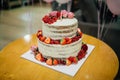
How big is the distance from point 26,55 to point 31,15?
3.11 meters

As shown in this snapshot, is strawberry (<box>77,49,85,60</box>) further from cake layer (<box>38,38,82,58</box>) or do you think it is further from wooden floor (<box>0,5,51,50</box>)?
wooden floor (<box>0,5,51,50</box>)

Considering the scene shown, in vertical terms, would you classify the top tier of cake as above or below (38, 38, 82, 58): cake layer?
above

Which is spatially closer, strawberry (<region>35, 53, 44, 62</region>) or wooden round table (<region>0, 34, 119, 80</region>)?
wooden round table (<region>0, 34, 119, 80</region>)

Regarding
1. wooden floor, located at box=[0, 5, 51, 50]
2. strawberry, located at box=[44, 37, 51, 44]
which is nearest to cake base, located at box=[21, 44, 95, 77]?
strawberry, located at box=[44, 37, 51, 44]

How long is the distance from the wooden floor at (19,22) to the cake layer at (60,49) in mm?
1685

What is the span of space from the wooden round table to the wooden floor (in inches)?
57.7

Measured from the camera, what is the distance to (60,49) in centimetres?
140

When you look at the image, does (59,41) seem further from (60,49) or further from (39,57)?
(39,57)

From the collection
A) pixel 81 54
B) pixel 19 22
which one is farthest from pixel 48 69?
pixel 19 22

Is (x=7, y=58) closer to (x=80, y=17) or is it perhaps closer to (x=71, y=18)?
(x=71, y=18)

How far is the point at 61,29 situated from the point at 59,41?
10 centimetres

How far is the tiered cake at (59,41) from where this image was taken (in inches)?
54.5

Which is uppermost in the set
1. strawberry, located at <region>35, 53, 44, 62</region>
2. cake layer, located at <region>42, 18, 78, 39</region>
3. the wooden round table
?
cake layer, located at <region>42, 18, 78, 39</region>

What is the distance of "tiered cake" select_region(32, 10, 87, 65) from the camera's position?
54.5 inches
